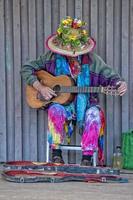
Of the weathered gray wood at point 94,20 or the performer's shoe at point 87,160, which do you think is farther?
the weathered gray wood at point 94,20

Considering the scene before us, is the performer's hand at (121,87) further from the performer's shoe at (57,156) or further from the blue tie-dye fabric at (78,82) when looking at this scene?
the performer's shoe at (57,156)

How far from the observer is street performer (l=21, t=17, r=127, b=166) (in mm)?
4570

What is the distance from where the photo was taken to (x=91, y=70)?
4789 mm

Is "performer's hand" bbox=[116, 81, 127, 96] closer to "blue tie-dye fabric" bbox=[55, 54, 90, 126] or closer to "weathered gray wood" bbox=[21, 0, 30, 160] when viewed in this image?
"blue tie-dye fabric" bbox=[55, 54, 90, 126]

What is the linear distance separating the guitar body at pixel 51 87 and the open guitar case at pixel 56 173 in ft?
2.11

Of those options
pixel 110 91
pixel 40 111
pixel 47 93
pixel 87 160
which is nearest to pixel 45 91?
pixel 47 93

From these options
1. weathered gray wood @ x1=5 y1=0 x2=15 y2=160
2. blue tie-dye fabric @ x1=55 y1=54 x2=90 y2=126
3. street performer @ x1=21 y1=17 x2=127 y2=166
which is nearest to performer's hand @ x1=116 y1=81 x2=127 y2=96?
street performer @ x1=21 y1=17 x2=127 y2=166

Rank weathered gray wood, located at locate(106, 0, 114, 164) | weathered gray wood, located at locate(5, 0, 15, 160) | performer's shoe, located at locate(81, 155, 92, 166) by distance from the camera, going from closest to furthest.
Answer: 1. performer's shoe, located at locate(81, 155, 92, 166)
2. weathered gray wood, located at locate(106, 0, 114, 164)
3. weathered gray wood, located at locate(5, 0, 15, 160)

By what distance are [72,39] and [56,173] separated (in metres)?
1.25

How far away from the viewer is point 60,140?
4629 millimetres

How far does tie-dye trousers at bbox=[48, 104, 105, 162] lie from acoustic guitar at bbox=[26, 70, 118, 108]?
0.34 ft

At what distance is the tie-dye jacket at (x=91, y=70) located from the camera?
15.5 ft

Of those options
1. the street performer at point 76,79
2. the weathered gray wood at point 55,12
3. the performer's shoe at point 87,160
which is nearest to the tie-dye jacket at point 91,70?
the street performer at point 76,79

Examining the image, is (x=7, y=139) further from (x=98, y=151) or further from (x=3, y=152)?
(x=98, y=151)
